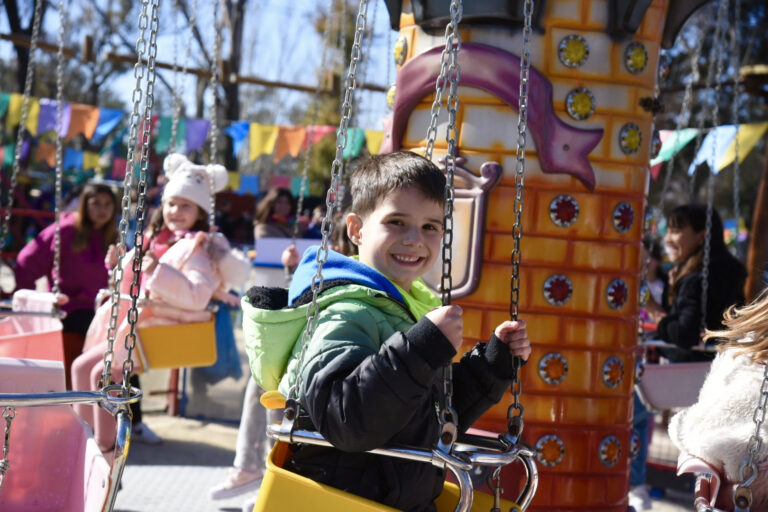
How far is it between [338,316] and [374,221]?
286 mm

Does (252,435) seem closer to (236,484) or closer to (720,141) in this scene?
(236,484)

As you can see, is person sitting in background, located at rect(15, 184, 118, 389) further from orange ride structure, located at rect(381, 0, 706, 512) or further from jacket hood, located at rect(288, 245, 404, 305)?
jacket hood, located at rect(288, 245, 404, 305)

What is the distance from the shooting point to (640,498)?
183 inches

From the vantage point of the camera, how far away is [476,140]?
3.26 m

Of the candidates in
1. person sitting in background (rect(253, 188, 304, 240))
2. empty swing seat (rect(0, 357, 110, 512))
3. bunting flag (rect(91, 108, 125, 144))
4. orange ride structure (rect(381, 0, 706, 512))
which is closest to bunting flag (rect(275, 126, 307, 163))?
bunting flag (rect(91, 108, 125, 144))

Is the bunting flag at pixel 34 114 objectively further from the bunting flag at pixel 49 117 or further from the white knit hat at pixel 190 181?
the white knit hat at pixel 190 181

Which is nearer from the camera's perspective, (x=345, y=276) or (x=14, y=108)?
(x=345, y=276)

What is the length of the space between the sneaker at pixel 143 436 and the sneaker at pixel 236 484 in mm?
1288

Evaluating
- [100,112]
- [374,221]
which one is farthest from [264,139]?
[374,221]

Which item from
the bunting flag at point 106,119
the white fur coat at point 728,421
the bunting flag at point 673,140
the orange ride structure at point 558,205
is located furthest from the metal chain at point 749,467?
the bunting flag at point 106,119

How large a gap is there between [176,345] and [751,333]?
257cm

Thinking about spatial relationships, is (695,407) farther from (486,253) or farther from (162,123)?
(162,123)

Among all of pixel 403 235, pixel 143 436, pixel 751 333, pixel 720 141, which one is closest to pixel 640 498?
pixel 751 333

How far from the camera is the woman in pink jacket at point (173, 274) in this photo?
3.87 m
